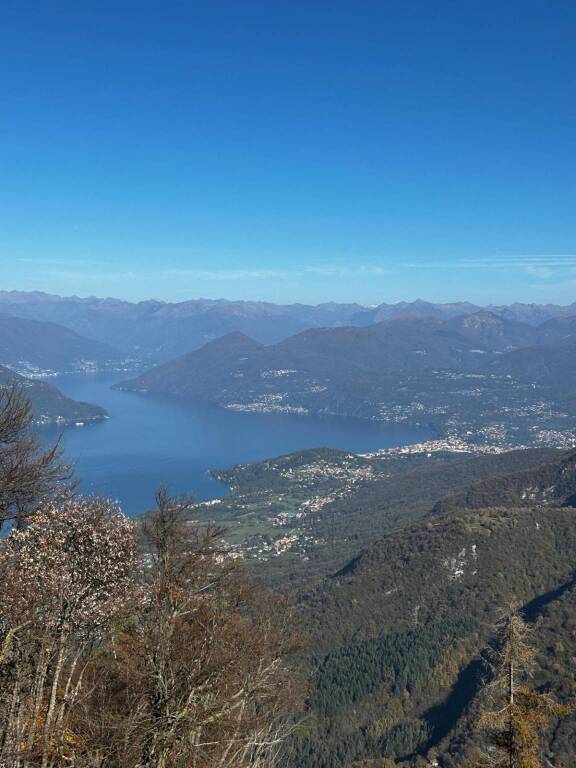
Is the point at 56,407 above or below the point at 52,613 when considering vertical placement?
below

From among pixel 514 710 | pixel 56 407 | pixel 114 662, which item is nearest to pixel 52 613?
pixel 114 662

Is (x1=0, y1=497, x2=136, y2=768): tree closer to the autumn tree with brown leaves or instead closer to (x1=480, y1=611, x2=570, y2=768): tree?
the autumn tree with brown leaves

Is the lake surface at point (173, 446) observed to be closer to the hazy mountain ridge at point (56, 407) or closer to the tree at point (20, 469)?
the hazy mountain ridge at point (56, 407)

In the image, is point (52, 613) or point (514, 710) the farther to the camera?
point (514, 710)

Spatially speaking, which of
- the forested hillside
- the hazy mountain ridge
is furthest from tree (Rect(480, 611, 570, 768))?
the hazy mountain ridge

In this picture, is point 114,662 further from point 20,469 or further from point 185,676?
point 20,469

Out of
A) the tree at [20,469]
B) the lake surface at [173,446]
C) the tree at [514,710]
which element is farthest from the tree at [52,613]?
the lake surface at [173,446]

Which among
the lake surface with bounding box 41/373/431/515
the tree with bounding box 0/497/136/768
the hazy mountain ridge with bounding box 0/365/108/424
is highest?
the tree with bounding box 0/497/136/768
